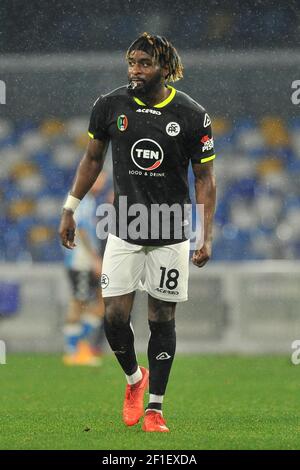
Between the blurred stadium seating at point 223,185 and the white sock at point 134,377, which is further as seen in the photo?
the blurred stadium seating at point 223,185

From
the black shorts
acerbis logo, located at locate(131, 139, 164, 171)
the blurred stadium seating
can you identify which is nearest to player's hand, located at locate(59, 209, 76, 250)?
acerbis logo, located at locate(131, 139, 164, 171)

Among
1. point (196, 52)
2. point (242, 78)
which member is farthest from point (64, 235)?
point (196, 52)

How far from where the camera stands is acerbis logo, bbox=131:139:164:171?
233 inches

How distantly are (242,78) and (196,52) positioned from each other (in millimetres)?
1248

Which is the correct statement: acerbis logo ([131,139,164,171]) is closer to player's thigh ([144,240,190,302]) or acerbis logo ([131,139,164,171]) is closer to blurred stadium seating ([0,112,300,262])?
player's thigh ([144,240,190,302])

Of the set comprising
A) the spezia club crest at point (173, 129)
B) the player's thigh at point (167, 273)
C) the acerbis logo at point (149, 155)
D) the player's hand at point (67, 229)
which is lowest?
the player's thigh at point (167, 273)

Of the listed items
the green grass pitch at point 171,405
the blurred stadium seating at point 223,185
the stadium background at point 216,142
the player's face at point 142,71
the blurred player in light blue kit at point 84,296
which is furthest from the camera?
the blurred stadium seating at point 223,185

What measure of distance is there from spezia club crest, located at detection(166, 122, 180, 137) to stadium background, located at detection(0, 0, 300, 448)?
5.74 meters

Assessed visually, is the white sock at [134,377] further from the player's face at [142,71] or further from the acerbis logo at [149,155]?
the player's face at [142,71]

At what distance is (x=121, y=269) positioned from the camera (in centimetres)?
600

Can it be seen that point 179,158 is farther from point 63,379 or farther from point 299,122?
point 299,122

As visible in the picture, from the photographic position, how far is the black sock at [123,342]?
239 inches

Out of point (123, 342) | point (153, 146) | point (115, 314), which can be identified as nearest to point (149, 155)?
point (153, 146)

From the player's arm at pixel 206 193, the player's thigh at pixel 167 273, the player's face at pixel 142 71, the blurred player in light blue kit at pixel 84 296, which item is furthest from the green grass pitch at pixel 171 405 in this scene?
the player's face at pixel 142 71
